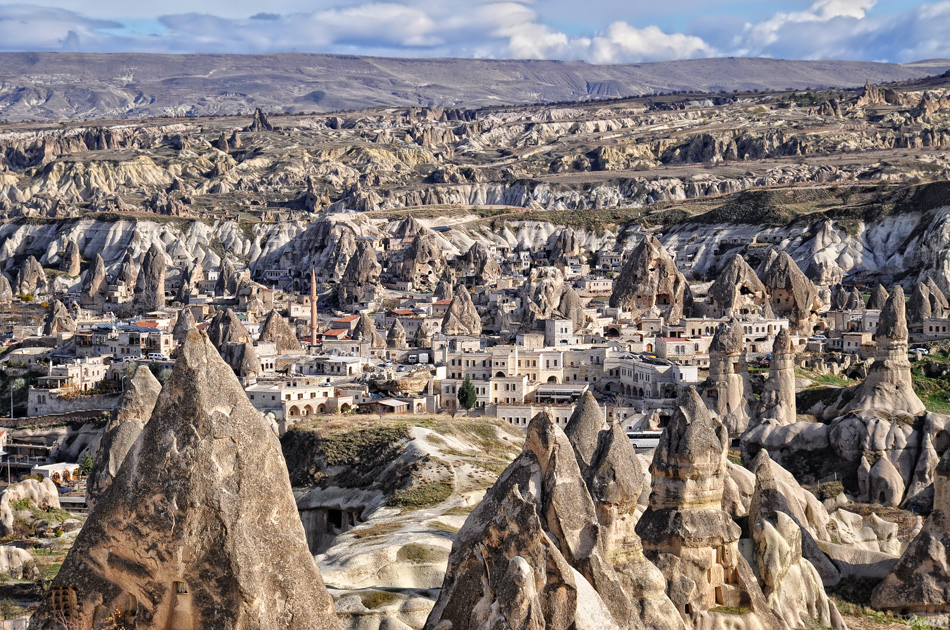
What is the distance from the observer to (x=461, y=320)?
9419cm

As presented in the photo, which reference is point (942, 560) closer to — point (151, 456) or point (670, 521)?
point (670, 521)

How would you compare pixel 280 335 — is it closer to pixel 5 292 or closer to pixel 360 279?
pixel 360 279

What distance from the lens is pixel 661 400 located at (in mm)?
68312

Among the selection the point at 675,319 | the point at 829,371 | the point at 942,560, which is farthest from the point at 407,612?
the point at 675,319

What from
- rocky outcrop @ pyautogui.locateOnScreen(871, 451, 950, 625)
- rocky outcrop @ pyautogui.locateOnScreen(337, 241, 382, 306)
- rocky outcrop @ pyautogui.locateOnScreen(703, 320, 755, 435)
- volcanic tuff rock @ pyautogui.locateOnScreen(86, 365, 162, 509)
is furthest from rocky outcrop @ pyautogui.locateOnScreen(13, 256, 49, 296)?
volcanic tuff rock @ pyautogui.locateOnScreen(86, 365, 162, 509)

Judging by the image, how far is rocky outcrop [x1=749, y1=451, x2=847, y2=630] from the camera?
2631 cm

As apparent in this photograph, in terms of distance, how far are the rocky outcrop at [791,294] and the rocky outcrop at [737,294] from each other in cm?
79

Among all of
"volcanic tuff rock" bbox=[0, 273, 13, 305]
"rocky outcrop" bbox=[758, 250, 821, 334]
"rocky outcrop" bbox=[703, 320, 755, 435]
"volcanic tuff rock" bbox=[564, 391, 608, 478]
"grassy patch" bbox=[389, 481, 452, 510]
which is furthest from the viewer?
"volcanic tuff rock" bbox=[0, 273, 13, 305]

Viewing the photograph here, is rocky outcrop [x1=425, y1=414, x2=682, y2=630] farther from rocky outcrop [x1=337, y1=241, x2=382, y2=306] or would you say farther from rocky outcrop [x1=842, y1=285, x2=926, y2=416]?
rocky outcrop [x1=337, y1=241, x2=382, y2=306]

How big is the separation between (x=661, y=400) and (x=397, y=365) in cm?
1778

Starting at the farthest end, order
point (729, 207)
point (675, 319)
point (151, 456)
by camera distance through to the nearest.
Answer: point (729, 207)
point (675, 319)
point (151, 456)

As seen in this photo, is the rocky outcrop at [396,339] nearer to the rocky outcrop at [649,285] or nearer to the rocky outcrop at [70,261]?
the rocky outcrop at [649,285]

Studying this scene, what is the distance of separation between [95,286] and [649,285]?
204ft

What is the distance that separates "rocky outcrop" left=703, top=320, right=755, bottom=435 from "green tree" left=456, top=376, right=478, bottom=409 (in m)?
12.8
